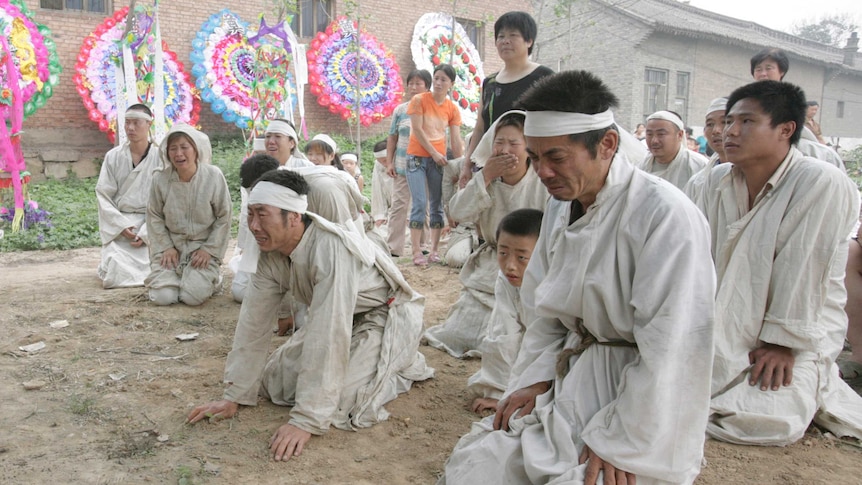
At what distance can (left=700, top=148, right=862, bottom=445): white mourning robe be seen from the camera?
9.98ft

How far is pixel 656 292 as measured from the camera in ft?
6.09

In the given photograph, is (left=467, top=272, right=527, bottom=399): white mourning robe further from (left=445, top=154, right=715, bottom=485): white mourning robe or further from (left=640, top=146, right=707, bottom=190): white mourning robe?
(left=640, top=146, right=707, bottom=190): white mourning robe

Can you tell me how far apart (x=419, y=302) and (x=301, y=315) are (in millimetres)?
1189

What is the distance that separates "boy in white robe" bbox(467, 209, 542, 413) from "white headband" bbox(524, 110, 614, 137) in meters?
1.22

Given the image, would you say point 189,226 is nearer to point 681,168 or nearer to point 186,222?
point 186,222

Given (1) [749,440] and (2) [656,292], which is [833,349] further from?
(2) [656,292]

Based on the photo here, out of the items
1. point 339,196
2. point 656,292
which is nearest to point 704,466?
point 656,292

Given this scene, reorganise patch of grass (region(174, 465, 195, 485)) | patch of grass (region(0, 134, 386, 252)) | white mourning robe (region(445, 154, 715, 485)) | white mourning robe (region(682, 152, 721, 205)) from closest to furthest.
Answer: white mourning robe (region(445, 154, 715, 485)) → patch of grass (region(174, 465, 195, 485)) → white mourning robe (region(682, 152, 721, 205)) → patch of grass (region(0, 134, 386, 252))

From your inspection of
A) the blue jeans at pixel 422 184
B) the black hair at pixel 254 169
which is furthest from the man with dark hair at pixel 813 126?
the black hair at pixel 254 169

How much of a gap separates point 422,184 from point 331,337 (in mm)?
4038

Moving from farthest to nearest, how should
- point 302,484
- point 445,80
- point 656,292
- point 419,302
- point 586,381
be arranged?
point 445,80
point 419,302
point 302,484
point 586,381
point 656,292

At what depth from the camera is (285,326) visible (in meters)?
4.77

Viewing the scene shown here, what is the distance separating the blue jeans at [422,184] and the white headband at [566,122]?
4.91m

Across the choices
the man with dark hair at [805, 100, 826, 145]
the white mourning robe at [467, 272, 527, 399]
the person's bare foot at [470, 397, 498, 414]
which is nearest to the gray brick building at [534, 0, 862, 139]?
the man with dark hair at [805, 100, 826, 145]
